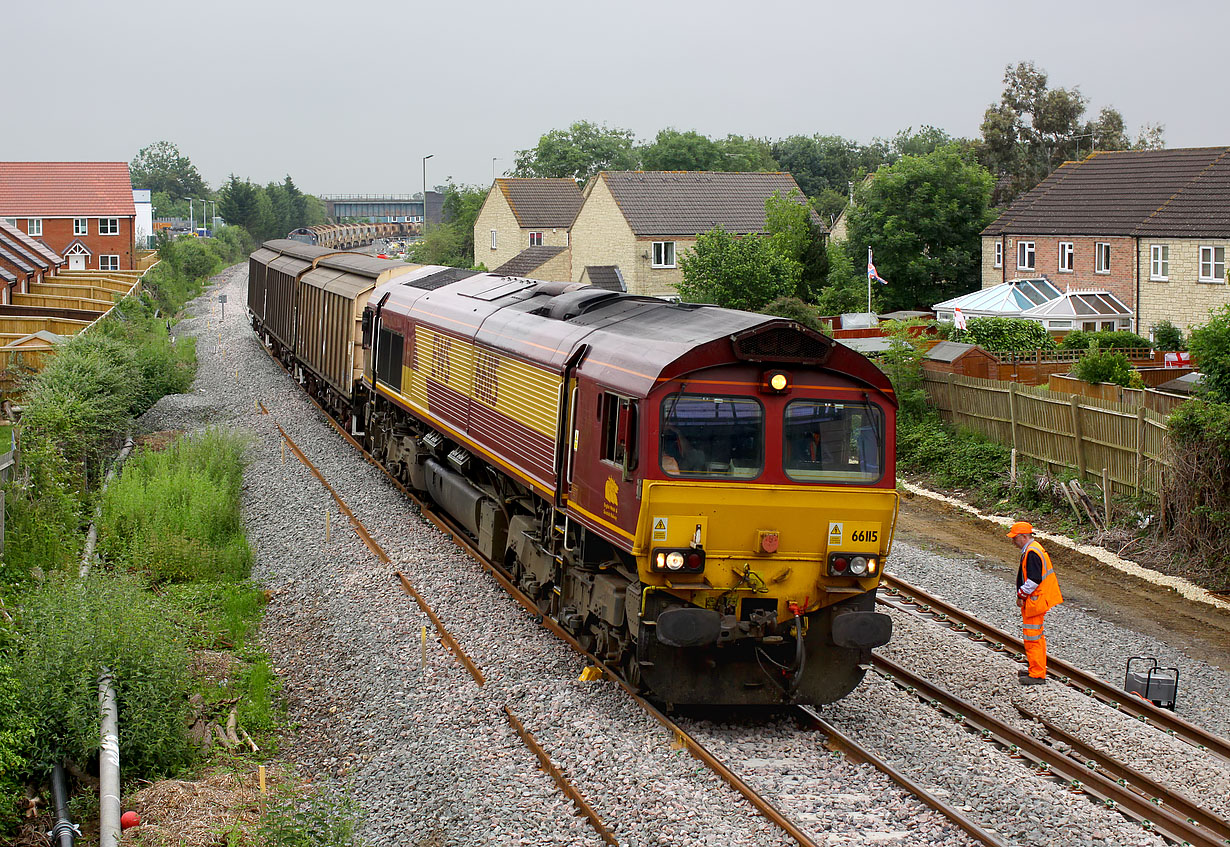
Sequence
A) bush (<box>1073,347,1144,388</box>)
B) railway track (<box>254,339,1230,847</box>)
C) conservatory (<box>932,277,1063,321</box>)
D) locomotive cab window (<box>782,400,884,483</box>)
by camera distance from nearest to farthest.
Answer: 1. railway track (<box>254,339,1230,847</box>)
2. locomotive cab window (<box>782,400,884,483</box>)
3. bush (<box>1073,347,1144,388</box>)
4. conservatory (<box>932,277,1063,321</box>)

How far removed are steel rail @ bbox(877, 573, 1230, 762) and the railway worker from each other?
50 centimetres

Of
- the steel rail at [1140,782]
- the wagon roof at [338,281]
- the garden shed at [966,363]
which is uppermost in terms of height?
the wagon roof at [338,281]

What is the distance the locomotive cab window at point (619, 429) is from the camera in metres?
9.47

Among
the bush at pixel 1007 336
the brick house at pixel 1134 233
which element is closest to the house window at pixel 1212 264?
the brick house at pixel 1134 233

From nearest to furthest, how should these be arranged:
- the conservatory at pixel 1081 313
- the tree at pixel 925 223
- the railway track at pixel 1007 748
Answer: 1. the railway track at pixel 1007 748
2. the conservatory at pixel 1081 313
3. the tree at pixel 925 223

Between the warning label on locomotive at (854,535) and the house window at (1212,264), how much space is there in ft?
78.8

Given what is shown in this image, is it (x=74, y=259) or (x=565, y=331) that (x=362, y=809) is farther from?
(x=74, y=259)

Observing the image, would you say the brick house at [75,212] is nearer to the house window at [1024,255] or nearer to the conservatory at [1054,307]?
the house window at [1024,255]

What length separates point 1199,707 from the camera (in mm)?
11516

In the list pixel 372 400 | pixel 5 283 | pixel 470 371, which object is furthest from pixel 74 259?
pixel 470 371

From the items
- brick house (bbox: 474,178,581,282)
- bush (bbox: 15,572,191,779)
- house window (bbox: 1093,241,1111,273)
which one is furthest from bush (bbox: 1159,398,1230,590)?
brick house (bbox: 474,178,581,282)

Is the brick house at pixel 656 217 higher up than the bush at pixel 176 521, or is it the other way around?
the brick house at pixel 656 217

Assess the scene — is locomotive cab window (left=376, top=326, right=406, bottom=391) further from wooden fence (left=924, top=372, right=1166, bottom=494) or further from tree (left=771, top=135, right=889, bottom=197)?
tree (left=771, top=135, right=889, bottom=197)

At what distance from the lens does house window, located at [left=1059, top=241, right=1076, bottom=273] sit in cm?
3562
